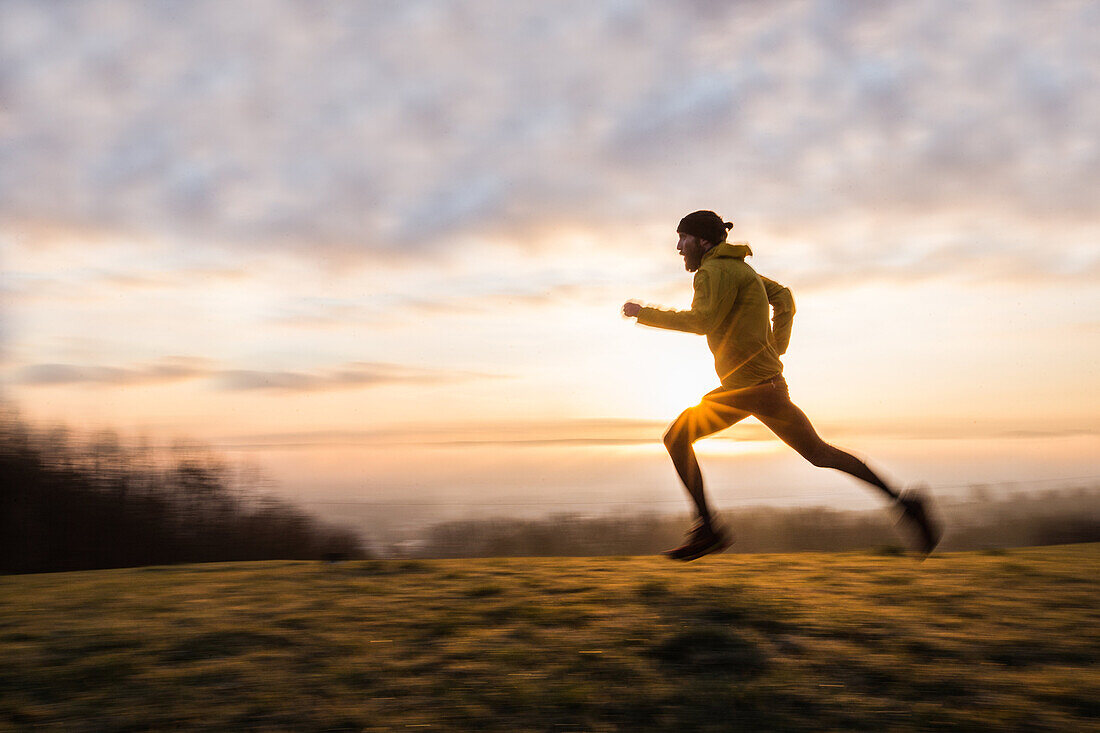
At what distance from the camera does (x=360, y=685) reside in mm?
3330

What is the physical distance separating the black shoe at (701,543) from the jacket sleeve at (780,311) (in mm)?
1411

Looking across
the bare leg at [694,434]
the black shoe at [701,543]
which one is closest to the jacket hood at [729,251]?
→ the bare leg at [694,434]

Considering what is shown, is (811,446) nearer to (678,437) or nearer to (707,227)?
(678,437)

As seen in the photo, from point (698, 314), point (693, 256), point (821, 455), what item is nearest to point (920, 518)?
point (821, 455)

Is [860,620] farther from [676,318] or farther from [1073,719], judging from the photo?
[676,318]

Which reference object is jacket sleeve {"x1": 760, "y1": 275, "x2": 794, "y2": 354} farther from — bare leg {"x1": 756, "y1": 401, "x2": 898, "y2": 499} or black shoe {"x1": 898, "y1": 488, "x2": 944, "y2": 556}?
black shoe {"x1": 898, "y1": 488, "x2": 944, "y2": 556}

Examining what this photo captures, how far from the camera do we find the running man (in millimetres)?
5336

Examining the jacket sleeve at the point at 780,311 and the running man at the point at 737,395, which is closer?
the running man at the point at 737,395

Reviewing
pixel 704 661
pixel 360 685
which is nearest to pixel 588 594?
pixel 704 661

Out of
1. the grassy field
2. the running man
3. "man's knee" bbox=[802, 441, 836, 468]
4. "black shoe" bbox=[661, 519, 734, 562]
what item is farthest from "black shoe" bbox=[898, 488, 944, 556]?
"black shoe" bbox=[661, 519, 734, 562]

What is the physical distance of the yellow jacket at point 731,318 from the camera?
5.30 metres

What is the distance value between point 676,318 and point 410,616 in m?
2.47

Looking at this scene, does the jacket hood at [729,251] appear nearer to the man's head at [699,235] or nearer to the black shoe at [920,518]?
the man's head at [699,235]

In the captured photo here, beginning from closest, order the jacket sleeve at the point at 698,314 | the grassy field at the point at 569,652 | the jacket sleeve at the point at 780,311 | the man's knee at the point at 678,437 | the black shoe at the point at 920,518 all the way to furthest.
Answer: the grassy field at the point at 569,652, the jacket sleeve at the point at 698,314, the black shoe at the point at 920,518, the man's knee at the point at 678,437, the jacket sleeve at the point at 780,311
